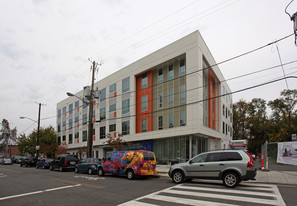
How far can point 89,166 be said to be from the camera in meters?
18.7

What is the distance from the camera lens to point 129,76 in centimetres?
3488

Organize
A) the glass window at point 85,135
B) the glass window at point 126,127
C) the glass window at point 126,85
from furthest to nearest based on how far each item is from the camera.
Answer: the glass window at point 85,135 < the glass window at point 126,85 < the glass window at point 126,127

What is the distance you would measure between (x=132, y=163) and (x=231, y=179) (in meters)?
6.09

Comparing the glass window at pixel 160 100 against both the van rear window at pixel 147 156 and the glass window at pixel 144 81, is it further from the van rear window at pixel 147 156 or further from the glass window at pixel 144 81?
the van rear window at pixel 147 156

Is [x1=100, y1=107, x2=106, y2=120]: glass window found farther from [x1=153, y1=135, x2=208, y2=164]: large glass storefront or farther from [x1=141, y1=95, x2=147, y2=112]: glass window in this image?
[x1=153, y1=135, x2=208, y2=164]: large glass storefront

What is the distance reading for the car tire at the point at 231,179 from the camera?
10.1m

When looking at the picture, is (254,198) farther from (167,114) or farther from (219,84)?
(219,84)

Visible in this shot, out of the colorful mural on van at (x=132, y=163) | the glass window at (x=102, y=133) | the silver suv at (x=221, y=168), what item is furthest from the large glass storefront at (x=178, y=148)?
the silver suv at (x=221, y=168)

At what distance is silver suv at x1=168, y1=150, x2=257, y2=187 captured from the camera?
1012cm

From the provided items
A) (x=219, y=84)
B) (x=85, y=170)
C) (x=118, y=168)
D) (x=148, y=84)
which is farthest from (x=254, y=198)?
(x=219, y=84)

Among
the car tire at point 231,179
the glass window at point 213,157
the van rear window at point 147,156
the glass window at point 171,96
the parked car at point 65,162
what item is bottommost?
the parked car at point 65,162

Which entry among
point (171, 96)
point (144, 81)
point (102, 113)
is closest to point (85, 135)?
point (102, 113)

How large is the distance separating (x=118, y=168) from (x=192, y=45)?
17.2 metres

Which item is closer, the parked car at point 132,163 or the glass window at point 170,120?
the parked car at point 132,163
